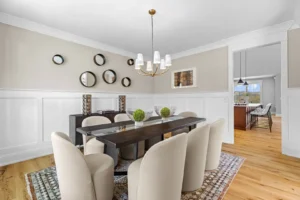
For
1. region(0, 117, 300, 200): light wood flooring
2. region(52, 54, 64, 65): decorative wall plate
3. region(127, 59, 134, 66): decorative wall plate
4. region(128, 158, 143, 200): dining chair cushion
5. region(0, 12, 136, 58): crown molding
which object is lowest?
region(0, 117, 300, 200): light wood flooring

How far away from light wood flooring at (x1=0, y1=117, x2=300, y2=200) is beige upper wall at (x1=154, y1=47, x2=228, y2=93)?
62.1 inches

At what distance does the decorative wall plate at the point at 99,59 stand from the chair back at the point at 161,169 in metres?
3.17

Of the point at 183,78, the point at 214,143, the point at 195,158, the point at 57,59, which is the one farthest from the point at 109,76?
Answer: the point at 195,158

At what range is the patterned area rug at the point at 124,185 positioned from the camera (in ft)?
5.64

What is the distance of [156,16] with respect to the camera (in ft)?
8.59

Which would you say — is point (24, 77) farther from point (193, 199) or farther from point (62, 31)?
point (193, 199)

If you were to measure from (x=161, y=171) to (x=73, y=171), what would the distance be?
0.74 metres

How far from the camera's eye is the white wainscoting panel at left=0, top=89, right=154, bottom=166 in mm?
2576

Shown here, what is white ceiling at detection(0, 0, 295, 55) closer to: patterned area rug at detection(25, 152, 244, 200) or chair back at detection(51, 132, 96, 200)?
chair back at detection(51, 132, 96, 200)

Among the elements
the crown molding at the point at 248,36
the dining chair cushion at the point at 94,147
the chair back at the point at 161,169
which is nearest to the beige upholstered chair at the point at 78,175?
the chair back at the point at 161,169

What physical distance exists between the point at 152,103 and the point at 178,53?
1.80 meters

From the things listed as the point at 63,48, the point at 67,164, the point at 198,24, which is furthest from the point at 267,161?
the point at 63,48

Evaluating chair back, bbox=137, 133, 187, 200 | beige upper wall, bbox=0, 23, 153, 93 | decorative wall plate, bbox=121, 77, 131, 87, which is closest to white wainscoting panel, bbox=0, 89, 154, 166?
beige upper wall, bbox=0, 23, 153, 93

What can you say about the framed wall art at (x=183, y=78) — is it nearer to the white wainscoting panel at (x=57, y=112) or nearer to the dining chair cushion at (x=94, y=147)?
the white wainscoting panel at (x=57, y=112)
